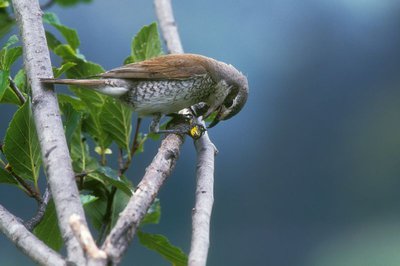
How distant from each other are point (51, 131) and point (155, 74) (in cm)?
98

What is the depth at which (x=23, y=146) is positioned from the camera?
6.20 ft

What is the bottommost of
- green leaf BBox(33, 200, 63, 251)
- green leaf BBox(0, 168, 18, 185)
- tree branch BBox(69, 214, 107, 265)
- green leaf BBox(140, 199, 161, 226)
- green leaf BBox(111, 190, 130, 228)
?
tree branch BBox(69, 214, 107, 265)

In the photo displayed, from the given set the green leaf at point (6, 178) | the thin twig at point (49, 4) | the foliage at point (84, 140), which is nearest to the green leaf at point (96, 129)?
the foliage at point (84, 140)

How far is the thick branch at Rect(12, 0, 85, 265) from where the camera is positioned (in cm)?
133

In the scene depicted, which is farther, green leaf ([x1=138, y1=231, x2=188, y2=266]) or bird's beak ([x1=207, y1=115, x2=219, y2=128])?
bird's beak ([x1=207, y1=115, x2=219, y2=128])

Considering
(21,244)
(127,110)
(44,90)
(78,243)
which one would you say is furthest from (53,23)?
(78,243)

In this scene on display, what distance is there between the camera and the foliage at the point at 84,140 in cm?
190

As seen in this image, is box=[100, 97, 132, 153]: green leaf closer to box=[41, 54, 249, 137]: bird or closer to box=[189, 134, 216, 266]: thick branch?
box=[41, 54, 249, 137]: bird

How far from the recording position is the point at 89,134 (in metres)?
2.36

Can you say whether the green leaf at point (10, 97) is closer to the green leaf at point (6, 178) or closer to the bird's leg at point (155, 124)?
the green leaf at point (6, 178)

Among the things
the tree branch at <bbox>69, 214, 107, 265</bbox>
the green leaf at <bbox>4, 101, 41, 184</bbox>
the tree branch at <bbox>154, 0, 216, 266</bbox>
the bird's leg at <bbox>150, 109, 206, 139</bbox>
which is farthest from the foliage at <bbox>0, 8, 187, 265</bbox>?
the tree branch at <bbox>69, 214, 107, 265</bbox>

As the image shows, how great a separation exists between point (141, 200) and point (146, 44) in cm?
127

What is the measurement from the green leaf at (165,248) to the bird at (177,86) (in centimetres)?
49

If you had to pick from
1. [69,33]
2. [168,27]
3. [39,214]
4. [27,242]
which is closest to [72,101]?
[69,33]
